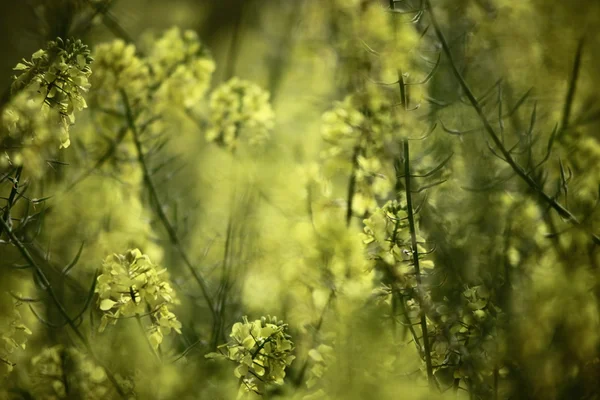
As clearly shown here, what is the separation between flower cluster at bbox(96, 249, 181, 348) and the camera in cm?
59

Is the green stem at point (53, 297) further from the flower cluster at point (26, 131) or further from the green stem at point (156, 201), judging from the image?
the green stem at point (156, 201)

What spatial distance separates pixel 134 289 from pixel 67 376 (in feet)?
0.52

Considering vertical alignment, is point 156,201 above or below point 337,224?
above

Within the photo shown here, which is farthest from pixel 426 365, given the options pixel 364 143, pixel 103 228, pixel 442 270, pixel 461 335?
pixel 103 228

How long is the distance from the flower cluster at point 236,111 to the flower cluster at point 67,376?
0.43m

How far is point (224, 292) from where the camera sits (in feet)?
2.52

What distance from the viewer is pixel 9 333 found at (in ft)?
1.99

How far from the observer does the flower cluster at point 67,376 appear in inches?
25.5

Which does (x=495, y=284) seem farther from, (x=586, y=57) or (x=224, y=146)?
(x=224, y=146)

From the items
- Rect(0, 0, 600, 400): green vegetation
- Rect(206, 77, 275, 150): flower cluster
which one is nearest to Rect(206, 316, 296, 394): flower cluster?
Rect(0, 0, 600, 400): green vegetation

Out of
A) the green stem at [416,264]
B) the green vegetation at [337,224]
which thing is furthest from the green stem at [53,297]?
the green stem at [416,264]

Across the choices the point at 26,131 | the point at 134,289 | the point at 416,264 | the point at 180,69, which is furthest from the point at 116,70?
the point at 416,264

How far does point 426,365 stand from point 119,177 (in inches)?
23.8

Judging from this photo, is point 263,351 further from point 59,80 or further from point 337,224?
point 59,80
